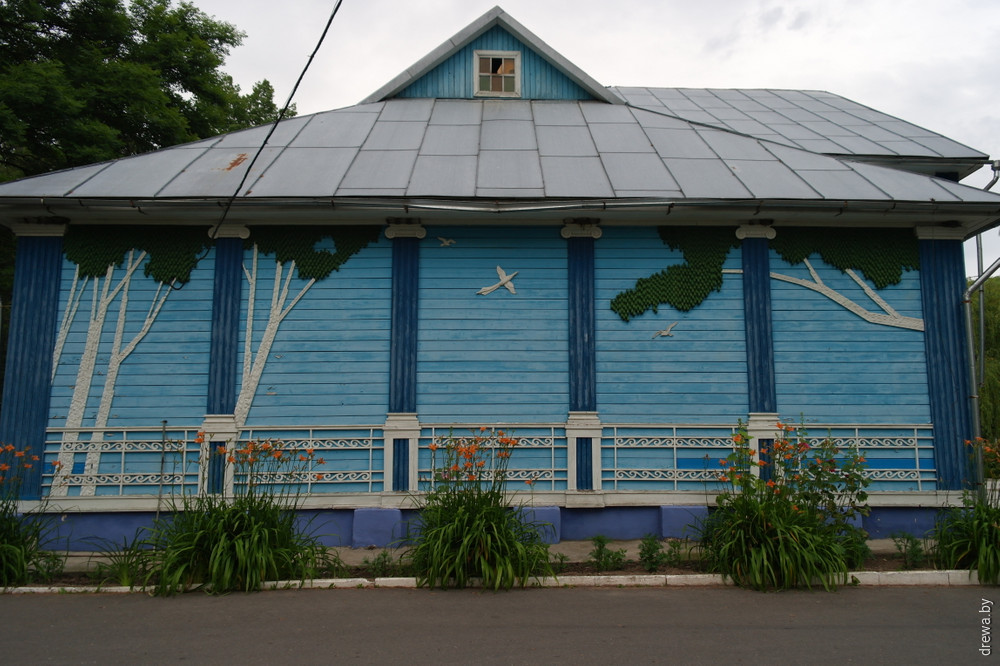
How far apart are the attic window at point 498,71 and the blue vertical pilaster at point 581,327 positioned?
13.4 feet

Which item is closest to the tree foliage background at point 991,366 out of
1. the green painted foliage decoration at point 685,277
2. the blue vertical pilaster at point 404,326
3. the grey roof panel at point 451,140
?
the green painted foliage decoration at point 685,277

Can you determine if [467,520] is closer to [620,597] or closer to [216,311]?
[620,597]

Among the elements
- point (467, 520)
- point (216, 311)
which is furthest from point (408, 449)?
point (216, 311)

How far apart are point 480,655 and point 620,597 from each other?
5.35 ft

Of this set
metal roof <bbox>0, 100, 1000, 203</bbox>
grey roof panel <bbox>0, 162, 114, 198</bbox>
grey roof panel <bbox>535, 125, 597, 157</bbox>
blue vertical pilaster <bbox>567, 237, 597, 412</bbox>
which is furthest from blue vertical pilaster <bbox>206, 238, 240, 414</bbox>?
grey roof panel <bbox>535, 125, 597, 157</bbox>

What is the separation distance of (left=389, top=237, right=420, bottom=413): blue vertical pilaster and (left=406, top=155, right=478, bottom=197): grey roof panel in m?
0.63

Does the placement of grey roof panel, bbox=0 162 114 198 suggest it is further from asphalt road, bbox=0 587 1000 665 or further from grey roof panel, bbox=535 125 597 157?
grey roof panel, bbox=535 125 597 157

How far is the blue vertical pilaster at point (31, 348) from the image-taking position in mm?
7031

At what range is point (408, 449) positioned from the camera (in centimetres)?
716

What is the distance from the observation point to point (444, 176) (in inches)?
300

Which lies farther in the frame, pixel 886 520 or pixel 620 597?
pixel 886 520

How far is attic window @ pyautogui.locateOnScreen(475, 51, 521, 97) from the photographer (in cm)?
1038

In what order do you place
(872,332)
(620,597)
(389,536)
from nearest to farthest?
(620,597) < (389,536) < (872,332)

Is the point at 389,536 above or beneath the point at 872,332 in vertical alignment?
beneath
